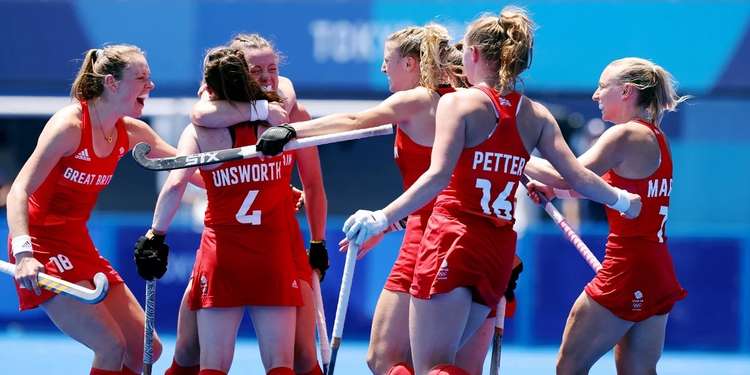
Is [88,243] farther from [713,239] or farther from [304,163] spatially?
[713,239]

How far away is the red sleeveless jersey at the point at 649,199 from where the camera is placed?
4715mm

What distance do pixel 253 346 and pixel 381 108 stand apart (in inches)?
175

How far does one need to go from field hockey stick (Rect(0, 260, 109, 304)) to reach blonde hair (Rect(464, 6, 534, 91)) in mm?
1627

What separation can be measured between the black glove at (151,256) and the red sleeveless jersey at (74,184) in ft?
1.03

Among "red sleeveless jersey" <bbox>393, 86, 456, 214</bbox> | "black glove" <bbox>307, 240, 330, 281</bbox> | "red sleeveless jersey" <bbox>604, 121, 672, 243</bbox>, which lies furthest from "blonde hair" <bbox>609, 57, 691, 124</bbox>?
"black glove" <bbox>307, 240, 330, 281</bbox>

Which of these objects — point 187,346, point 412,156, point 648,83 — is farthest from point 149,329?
point 648,83

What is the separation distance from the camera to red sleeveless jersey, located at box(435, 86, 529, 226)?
4.07 m

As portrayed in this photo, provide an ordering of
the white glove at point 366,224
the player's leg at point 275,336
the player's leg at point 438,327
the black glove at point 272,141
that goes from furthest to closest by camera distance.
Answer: the player's leg at point 275,336, the black glove at point 272,141, the player's leg at point 438,327, the white glove at point 366,224

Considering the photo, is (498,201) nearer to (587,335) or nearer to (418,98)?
(418,98)

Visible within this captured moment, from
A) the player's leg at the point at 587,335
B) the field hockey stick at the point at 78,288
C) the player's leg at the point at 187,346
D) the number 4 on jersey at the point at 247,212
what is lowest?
the player's leg at the point at 187,346

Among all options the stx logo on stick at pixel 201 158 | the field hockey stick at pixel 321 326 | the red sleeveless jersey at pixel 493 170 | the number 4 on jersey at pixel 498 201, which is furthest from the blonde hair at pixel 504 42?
the field hockey stick at pixel 321 326

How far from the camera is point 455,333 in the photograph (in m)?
4.12

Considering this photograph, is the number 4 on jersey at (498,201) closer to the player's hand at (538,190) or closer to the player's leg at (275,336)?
the player's leg at (275,336)

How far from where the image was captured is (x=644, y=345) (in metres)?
4.77
